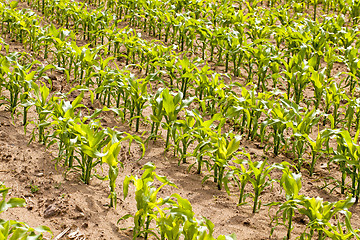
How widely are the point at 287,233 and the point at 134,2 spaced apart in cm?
580

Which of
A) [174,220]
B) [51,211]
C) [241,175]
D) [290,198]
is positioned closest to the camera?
[174,220]

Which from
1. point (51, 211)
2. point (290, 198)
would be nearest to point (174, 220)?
point (290, 198)

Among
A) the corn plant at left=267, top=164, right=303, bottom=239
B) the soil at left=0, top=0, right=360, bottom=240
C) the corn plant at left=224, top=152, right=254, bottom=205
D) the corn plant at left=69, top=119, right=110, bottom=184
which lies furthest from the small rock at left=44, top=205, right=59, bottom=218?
the corn plant at left=267, top=164, right=303, bottom=239

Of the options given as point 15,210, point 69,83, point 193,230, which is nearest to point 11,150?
point 15,210

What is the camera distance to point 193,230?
2.85 m

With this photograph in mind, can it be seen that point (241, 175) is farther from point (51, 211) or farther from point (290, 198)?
point (51, 211)

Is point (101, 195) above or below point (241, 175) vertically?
below

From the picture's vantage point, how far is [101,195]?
3.70 meters

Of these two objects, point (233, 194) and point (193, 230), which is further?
point (233, 194)

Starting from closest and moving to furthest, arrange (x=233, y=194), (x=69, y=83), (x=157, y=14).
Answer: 1. (x=233, y=194)
2. (x=69, y=83)
3. (x=157, y=14)

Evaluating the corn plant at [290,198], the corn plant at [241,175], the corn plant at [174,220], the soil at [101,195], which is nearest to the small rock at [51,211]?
the soil at [101,195]

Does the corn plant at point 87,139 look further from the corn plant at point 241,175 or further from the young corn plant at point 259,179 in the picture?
the young corn plant at point 259,179

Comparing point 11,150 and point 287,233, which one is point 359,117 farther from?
point 11,150

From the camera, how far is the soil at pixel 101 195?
337cm
